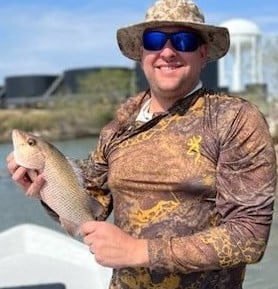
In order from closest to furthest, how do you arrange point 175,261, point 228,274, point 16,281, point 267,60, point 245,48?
point 175,261 < point 228,274 < point 16,281 < point 267,60 < point 245,48

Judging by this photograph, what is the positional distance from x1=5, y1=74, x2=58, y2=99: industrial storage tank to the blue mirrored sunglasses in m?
85.2

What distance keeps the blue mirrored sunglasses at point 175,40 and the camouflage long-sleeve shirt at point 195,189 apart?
18 centimetres

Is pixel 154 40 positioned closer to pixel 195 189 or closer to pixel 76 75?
pixel 195 189

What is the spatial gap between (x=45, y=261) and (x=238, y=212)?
133 inches

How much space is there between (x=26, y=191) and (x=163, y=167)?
591mm

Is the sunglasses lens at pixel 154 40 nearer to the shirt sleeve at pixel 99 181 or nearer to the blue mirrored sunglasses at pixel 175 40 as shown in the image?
the blue mirrored sunglasses at pixel 175 40

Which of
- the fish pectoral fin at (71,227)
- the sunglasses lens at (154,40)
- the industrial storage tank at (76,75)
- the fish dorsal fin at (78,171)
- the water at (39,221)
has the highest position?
the sunglasses lens at (154,40)

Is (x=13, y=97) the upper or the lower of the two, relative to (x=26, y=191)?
lower

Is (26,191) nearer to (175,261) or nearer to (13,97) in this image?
(175,261)

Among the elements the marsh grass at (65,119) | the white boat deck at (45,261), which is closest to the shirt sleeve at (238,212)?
the white boat deck at (45,261)

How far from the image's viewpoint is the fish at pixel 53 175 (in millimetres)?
2877

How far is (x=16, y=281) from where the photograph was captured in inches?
215

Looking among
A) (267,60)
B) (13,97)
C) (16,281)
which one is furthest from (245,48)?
(16,281)

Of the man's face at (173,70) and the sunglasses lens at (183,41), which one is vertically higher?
the sunglasses lens at (183,41)
